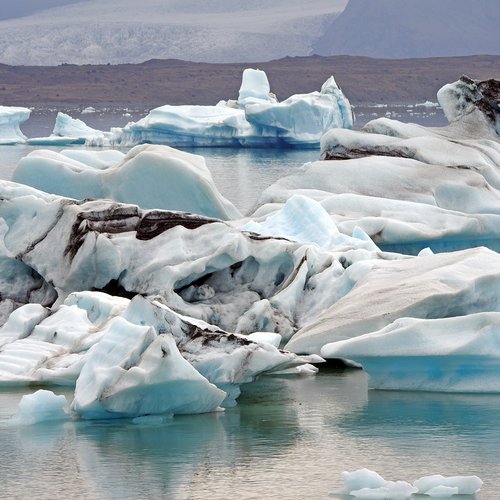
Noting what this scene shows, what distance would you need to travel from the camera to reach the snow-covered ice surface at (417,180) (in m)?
11.1

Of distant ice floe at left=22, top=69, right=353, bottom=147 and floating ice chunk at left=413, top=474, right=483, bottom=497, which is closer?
floating ice chunk at left=413, top=474, right=483, bottom=497

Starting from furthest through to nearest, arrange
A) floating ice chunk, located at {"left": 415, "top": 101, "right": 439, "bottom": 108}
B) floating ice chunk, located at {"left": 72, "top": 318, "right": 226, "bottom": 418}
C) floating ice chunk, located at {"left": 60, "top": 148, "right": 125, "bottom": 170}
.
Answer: floating ice chunk, located at {"left": 415, "top": 101, "right": 439, "bottom": 108} → floating ice chunk, located at {"left": 60, "top": 148, "right": 125, "bottom": 170} → floating ice chunk, located at {"left": 72, "top": 318, "right": 226, "bottom": 418}

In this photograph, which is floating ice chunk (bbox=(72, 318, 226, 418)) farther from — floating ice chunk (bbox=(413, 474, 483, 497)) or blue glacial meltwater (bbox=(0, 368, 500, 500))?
floating ice chunk (bbox=(413, 474, 483, 497))

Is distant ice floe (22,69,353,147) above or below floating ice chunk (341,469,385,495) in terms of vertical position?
above

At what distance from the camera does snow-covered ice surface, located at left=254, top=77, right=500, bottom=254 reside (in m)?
11.1

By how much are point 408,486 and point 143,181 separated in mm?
6766

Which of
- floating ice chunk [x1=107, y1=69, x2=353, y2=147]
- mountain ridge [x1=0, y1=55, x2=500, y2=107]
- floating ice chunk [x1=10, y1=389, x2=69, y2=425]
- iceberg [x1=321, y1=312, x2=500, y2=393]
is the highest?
mountain ridge [x1=0, y1=55, x2=500, y2=107]

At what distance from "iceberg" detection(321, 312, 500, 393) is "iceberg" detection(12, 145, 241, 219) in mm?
4589

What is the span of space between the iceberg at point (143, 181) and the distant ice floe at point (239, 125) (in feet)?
54.2

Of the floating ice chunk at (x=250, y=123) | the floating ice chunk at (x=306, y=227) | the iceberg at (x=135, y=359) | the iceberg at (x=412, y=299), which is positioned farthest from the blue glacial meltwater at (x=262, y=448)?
the floating ice chunk at (x=250, y=123)

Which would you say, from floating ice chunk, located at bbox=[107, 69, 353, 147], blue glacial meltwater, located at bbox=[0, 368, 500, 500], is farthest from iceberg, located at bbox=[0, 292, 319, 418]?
floating ice chunk, located at bbox=[107, 69, 353, 147]

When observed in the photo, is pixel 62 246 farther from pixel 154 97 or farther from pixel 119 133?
pixel 154 97

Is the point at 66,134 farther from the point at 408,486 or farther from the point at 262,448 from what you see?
the point at 408,486

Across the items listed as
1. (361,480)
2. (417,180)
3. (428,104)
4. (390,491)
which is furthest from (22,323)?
(428,104)
